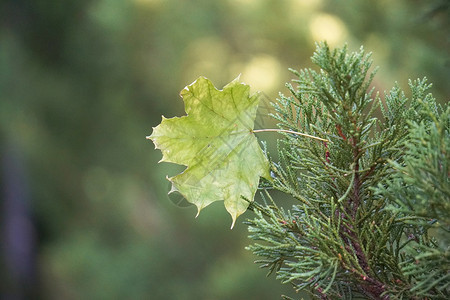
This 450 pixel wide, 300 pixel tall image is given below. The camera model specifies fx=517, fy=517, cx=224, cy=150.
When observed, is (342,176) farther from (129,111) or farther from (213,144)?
(129,111)

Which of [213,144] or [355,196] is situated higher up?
[213,144]

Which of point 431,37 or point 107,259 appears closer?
point 431,37

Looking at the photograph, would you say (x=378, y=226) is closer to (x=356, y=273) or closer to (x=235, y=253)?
(x=356, y=273)

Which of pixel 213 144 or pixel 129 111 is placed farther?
pixel 129 111

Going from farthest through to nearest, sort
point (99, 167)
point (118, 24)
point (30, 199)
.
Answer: point (30, 199) < point (99, 167) < point (118, 24)

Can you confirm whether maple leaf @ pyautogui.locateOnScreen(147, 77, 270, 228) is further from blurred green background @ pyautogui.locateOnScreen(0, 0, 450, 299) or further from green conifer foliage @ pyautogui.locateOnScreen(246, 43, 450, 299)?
blurred green background @ pyautogui.locateOnScreen(0, 0, 450, 299)

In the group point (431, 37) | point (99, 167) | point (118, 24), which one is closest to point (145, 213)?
point (99, 167)

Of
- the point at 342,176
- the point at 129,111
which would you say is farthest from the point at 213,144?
the point at 129,111
